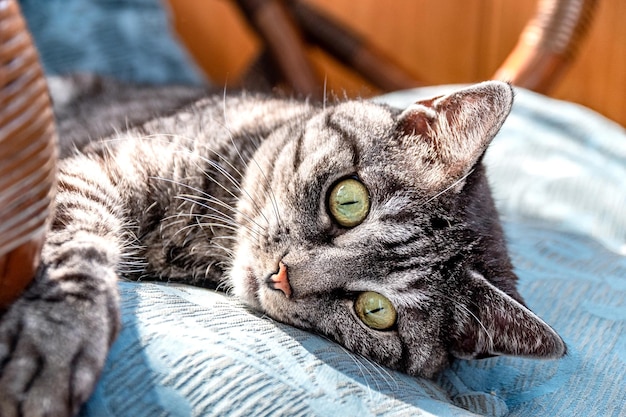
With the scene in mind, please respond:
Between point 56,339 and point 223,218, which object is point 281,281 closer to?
point 223,218

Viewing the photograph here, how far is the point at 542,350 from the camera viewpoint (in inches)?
35.2

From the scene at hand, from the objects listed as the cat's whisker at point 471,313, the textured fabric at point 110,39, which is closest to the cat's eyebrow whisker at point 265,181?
the cat's whisker at point 471,313

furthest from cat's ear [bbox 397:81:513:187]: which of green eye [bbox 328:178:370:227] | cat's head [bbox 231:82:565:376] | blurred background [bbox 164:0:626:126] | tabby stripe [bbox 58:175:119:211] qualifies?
blurred background [bbox 164:0:626:126]

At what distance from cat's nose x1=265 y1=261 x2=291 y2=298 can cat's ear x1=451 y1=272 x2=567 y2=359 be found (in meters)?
0.26

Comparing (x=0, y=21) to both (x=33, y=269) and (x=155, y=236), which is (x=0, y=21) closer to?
(x=33, y=269)

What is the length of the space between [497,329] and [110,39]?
5.65 ft

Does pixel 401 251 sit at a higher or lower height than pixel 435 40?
higher

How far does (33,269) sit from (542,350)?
0.68 metres

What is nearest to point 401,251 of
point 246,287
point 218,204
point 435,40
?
point 246,287

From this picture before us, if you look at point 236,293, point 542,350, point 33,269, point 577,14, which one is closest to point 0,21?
point 33,269

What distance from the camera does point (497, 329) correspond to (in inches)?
36.9

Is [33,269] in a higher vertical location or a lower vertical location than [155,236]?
higher

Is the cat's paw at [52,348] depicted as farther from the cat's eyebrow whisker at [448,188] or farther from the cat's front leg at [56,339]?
the cat's eyebrow whisker at [448,188]

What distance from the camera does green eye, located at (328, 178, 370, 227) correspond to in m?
0.96
